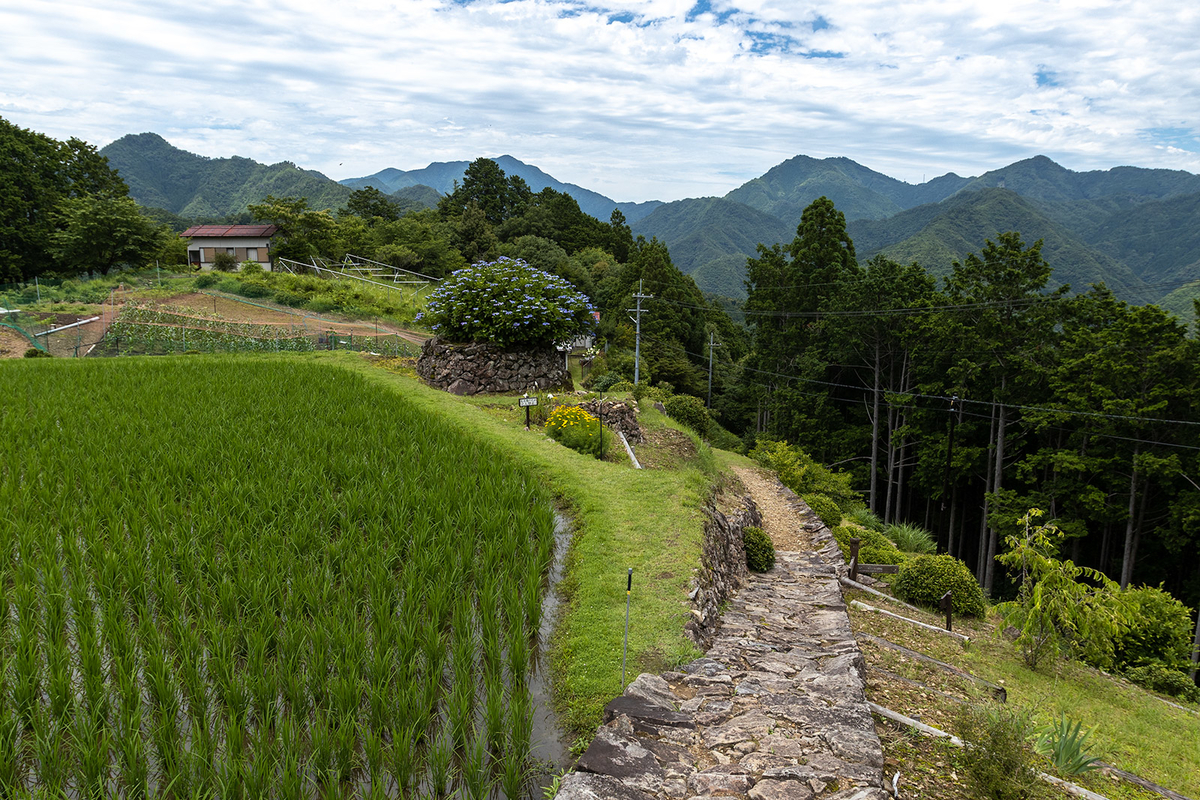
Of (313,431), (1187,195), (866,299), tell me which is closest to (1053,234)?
(1187,195)

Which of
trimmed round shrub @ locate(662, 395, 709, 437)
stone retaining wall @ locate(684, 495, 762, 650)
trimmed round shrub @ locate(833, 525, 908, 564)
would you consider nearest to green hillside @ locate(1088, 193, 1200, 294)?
trimmed round shrub @ locate(662, 395, 709, 437)

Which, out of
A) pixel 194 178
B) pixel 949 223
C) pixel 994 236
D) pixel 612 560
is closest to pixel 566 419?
pixel 612 560

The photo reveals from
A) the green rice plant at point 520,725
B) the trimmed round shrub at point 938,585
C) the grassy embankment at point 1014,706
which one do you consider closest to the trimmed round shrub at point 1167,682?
the grassy embankment at point 1014,706

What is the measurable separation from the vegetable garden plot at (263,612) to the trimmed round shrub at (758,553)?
13.8 ft

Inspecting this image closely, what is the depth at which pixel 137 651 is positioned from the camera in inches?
236

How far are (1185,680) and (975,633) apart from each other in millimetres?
4237

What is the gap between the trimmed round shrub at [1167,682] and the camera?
1145cm

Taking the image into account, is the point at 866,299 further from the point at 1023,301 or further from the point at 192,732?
the point at 192,732

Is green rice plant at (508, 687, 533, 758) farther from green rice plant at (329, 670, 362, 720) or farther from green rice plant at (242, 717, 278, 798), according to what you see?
green rice plant at (242, 717, 278, 798)

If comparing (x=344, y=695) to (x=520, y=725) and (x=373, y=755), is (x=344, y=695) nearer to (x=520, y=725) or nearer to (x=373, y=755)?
(x=373, y=755)

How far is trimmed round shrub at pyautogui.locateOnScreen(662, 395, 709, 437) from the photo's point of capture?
925 inches

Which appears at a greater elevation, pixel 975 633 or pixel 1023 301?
pixel 1023 301

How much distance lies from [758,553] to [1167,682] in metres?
7.65

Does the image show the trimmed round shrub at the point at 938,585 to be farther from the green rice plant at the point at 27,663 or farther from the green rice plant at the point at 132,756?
the green rice plant at the point at 27,663
